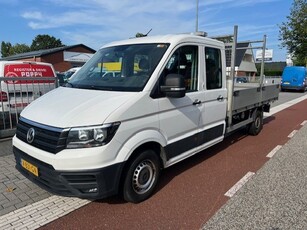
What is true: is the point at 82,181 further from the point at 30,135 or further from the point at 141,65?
the point at 141,65

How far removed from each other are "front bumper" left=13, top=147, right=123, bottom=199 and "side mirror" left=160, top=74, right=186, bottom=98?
1.12 metres

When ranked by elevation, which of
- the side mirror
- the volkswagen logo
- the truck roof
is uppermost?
the truck roof

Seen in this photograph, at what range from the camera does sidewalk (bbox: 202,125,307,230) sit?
10.2 ft

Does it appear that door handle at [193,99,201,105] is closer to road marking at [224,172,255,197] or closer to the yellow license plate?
road marking at [224,172,255,197]

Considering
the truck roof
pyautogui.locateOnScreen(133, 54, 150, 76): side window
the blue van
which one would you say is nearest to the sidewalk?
pyautogui.locateOnScreen(133, 54, 150, 76): side window

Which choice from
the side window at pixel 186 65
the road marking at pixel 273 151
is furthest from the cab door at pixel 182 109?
the road marking at pixel 273 151

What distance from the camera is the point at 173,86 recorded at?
3.42 meters

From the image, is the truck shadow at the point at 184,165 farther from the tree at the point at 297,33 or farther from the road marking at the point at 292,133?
the tree at the point at 297,33

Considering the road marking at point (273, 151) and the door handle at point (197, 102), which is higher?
the door handle at point (197, 102)

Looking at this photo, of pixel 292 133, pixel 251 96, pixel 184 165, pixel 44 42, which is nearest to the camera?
pixel 184 165

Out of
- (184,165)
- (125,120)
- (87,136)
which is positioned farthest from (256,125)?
(87,136)

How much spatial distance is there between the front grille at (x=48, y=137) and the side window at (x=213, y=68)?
8.67 ft

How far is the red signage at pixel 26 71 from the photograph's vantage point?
696cm

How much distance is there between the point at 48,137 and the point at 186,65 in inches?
88.9
